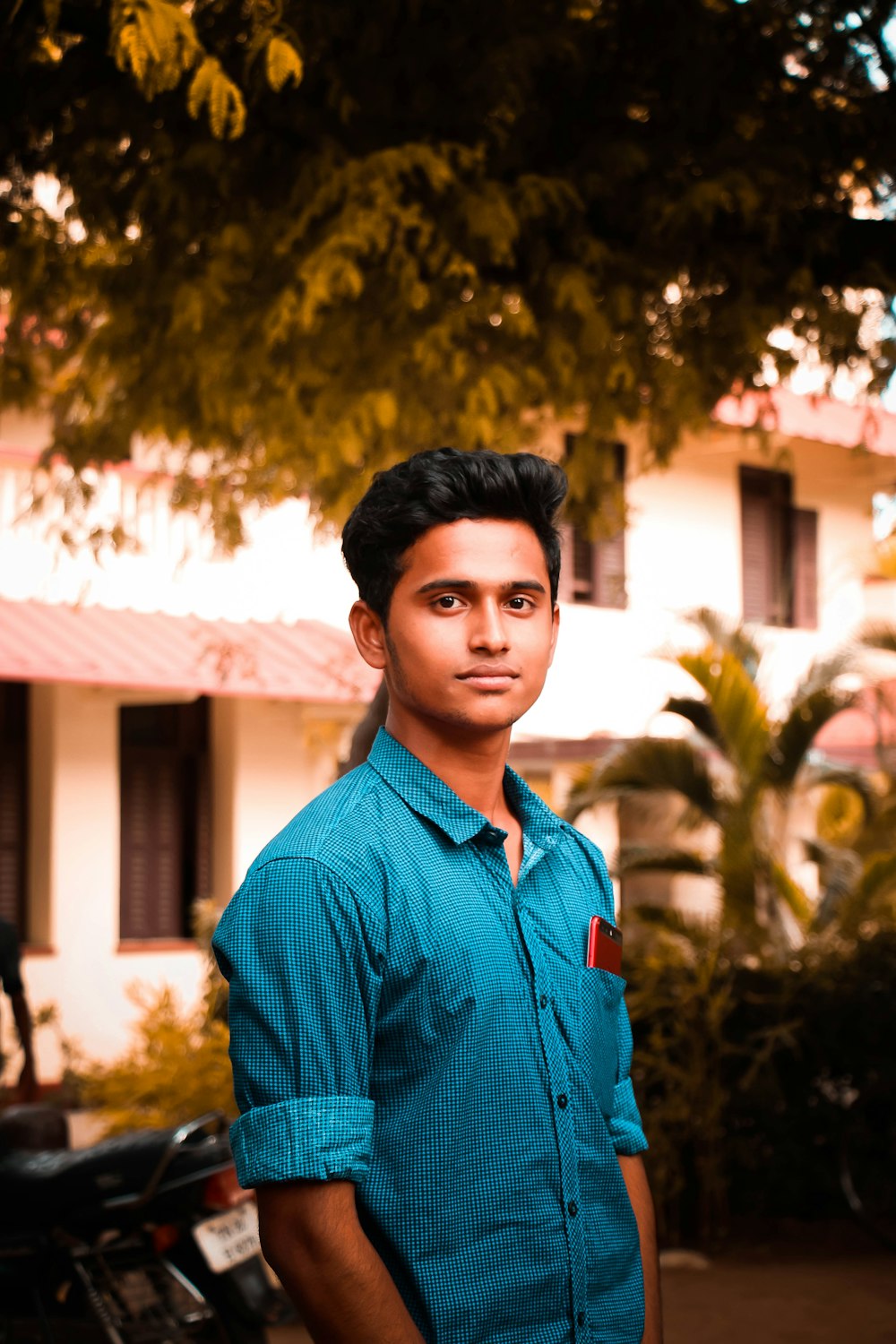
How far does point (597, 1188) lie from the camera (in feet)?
6.21

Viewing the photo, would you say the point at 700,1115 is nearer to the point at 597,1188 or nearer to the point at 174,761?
the point at 597,1188

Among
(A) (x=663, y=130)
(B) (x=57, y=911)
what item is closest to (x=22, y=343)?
(A) (x=663, y=130)

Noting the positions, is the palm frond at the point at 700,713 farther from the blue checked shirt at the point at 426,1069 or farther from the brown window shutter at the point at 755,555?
the blue checked shirt at the point at 426,1069

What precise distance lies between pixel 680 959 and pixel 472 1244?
570 cm

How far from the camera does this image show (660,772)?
30.4ft

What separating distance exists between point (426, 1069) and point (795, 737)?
25.7 feet

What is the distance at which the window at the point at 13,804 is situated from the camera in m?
11.7

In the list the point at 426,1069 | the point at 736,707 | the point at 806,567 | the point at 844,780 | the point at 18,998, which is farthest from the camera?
the point at 806,567

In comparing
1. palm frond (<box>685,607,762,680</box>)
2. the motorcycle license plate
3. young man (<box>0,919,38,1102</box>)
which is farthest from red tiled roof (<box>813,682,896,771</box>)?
the motorcycle license plate

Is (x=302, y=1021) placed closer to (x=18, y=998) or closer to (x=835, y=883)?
(x=18, y=998)

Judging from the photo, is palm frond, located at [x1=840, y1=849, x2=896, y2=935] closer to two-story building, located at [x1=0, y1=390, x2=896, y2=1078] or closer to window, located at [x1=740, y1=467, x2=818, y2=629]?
two-story building, located at [x1=0, y1=390, x2=896, y2=1078]

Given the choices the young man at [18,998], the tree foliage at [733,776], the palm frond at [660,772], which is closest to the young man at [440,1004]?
the young man at [18,998]

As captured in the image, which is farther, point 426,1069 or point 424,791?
point 424,791

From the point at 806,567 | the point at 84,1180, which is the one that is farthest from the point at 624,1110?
the point at 806,567
